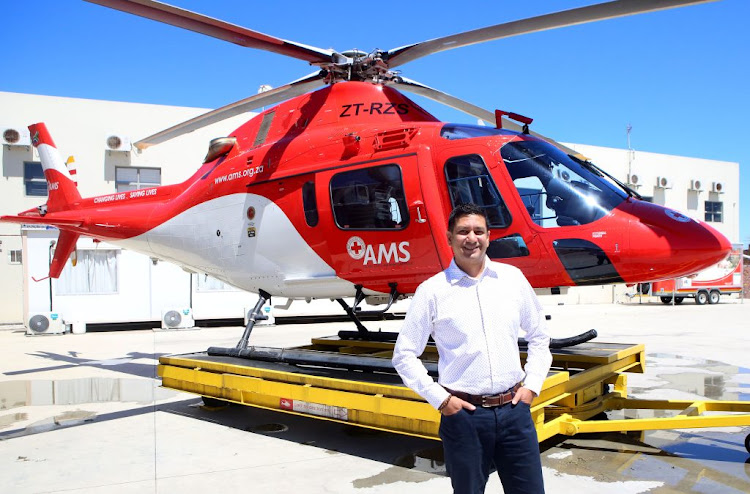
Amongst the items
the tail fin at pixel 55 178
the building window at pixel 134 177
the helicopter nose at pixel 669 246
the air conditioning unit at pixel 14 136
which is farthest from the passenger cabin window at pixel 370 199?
the air conditioning unit at pixel 14 136

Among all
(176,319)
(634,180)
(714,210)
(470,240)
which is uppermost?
(634,180)

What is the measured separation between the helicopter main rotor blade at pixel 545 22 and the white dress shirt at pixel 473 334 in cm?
342

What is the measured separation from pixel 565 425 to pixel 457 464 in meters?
2.76

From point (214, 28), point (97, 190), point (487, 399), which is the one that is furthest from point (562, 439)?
point (97, 190)

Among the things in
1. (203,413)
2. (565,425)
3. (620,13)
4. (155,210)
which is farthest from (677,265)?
(155,210)

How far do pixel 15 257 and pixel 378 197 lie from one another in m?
19.3

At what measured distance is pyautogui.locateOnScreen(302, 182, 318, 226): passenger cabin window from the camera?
280 inches

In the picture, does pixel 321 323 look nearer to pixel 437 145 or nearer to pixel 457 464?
pixel 437 145

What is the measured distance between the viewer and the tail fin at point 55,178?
10719 millimetres

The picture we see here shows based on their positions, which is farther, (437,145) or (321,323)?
(321,323)

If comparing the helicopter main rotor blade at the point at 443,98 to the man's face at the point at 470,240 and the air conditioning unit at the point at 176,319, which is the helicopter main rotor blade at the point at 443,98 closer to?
the man's face at the point at 470,240

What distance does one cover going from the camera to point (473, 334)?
109 inches

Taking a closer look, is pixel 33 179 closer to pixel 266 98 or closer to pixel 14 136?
pixel 14 136

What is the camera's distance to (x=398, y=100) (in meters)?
7.45
